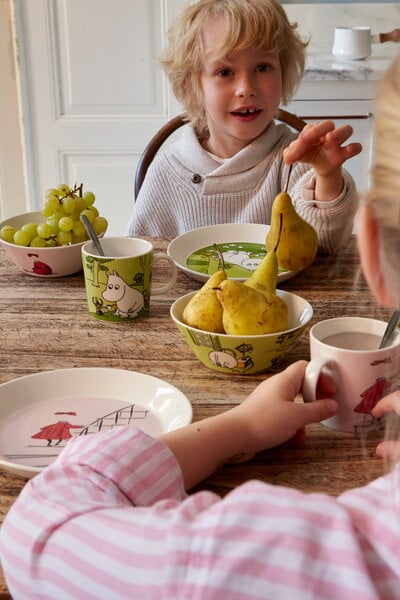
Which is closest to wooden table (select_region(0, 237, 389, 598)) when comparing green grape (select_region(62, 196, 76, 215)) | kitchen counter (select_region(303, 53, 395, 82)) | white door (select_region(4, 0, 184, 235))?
green grape (select_region(62, 196, 76, 215))

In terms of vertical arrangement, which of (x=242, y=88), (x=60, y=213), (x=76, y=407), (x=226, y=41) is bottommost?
(x=76, y=407)

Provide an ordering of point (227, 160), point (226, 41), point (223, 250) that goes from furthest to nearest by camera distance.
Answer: point (227, 160) < point (226, 41) < point (223, 250)

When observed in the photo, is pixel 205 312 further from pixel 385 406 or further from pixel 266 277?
pixel 385 406

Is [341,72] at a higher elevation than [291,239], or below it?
higher

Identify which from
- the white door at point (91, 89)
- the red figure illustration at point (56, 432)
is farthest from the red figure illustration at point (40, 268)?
the white door at point (91, 89)

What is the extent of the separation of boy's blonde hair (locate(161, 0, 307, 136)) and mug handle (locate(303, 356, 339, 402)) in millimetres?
1060

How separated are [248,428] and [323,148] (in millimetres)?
768

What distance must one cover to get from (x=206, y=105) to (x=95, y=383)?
3.56 feet

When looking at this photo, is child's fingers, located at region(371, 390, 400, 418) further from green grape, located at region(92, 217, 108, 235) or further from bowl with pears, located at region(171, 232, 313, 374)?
green grape, located at region(92, 217, 108, 235)

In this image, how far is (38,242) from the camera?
1.29 meters

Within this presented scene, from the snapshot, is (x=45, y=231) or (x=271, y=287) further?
(x=45, y=231)

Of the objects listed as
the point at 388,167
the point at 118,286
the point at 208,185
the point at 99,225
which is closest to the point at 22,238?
the point at 99,225

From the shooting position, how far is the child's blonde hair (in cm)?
53

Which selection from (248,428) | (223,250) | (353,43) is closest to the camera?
(248,428)
